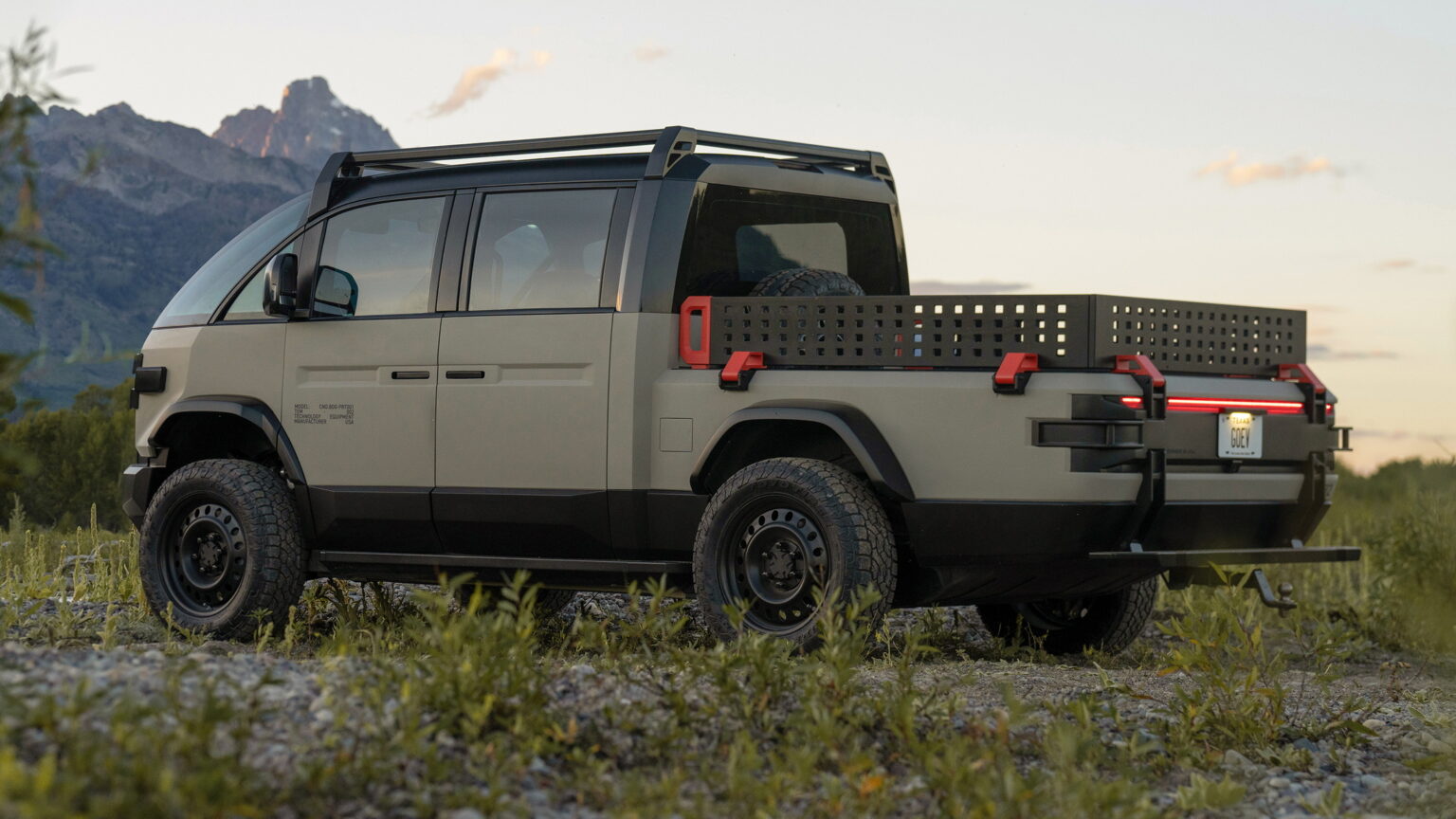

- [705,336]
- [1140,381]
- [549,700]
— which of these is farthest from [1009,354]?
[549,700]

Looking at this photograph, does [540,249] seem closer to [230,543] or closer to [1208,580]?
[230,543]

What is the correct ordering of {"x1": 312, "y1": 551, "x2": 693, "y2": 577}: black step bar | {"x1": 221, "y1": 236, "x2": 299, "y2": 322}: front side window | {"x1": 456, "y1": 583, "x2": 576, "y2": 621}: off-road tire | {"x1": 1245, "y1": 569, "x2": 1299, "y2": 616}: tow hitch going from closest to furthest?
{"x1": 1245, "y1": 569, "x2": 1299, "y2": 616}: tow hitch → {"x1": 312, "y1": 551, "x2": 693, "y2": 577}: black step bar → {"x1": 221, "y1": 236, "x2": 299, "y2": 322}: front side window → {"x1": 456, "y1": 583, "x2": 576, "y2": 621}: off-road tire

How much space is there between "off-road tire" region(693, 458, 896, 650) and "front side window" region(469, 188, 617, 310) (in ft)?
4.24

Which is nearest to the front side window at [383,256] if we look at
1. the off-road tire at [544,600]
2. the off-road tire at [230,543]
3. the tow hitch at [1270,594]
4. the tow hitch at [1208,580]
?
the off-road tire at [230,543]

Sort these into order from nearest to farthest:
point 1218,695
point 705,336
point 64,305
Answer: point 1218,695 → point 705,336 → point 64,305

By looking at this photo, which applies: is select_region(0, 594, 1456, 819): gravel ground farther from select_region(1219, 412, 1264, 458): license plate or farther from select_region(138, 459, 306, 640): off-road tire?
select_region(138, 459, 306, 640): off-road tire

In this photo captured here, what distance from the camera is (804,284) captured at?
7.65 meters

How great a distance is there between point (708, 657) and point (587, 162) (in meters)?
3.55

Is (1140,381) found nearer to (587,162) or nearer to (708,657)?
(708,657)

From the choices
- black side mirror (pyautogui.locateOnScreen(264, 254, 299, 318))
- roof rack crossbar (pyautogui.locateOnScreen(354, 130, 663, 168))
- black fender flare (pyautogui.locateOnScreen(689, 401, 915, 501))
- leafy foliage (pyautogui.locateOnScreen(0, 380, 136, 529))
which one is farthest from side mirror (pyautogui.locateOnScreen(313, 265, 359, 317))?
leafy foliage (pyautogui.locateOnScreen(0, 380, 136, 529))

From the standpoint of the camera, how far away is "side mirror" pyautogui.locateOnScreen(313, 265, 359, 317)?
8.26m

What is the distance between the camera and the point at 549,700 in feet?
15.1

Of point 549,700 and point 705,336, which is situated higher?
point 705,336

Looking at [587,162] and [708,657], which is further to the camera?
[587,162]
